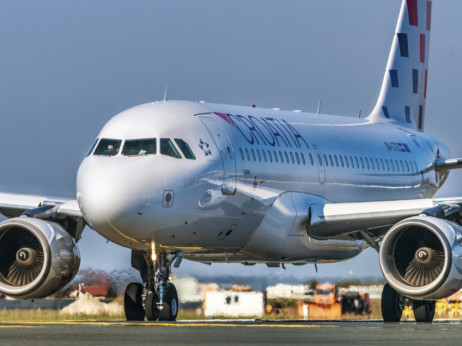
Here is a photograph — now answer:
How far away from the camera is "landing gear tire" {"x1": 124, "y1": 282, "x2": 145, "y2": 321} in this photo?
2556cm

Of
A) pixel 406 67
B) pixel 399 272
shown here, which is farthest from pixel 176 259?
pixel 406 67

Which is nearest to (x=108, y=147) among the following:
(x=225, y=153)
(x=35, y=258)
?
(x=225, y=153)

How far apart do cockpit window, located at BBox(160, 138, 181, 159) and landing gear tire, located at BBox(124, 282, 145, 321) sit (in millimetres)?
4342

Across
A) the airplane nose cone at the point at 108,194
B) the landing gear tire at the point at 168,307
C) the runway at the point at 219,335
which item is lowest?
the runway at the point at 219,335

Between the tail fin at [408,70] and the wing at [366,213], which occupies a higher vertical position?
the tail fin at [408,70]

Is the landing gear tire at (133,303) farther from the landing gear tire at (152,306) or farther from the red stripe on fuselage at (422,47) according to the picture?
the red stripe on fuselage at (422,47)

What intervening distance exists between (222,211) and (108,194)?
9.22 feet

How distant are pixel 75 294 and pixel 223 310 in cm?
365

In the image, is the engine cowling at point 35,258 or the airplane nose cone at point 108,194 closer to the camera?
the airplane nose cone at point 108,194

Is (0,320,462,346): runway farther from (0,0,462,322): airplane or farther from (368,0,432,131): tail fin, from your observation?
(368,0,432,131): tail fin

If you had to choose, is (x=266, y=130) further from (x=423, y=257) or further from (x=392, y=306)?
(x=423, y=257)

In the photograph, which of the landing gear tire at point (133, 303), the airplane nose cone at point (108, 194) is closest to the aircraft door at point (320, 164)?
the landing gear tire at point (133, 303)

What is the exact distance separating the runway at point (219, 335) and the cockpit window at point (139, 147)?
3726 mm

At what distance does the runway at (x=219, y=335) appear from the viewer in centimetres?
1534
